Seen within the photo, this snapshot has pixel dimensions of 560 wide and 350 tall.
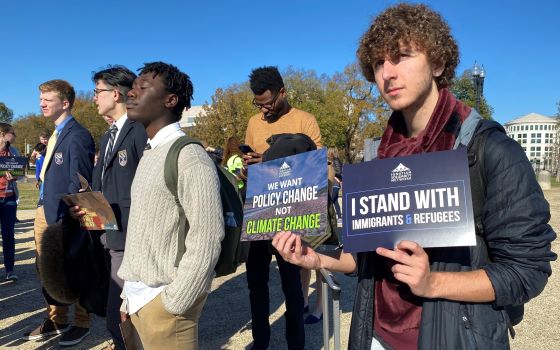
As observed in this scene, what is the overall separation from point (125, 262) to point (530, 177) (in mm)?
2006

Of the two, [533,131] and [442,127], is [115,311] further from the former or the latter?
[533,131]

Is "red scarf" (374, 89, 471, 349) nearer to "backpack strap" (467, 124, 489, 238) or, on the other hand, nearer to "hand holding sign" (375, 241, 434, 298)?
"backpack strap" (467, 124, 489, 238)

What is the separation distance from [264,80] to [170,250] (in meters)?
2.08

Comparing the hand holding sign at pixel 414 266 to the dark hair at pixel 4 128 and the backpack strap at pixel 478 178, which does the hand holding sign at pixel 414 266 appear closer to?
the backpack strap at pixel 478 178

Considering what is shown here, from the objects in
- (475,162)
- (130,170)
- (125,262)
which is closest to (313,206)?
(475,162)

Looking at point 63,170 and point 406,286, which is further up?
point 63,170

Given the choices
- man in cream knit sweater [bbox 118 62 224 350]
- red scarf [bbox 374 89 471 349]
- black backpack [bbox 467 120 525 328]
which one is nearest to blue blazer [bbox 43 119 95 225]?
man in cream knit sweater [bbox 118 62 224 350]

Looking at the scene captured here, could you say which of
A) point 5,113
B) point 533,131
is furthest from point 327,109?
point 533,131

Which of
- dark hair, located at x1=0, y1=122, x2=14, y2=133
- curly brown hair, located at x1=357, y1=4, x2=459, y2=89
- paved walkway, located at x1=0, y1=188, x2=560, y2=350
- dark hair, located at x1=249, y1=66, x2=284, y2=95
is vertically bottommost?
paved walkway, located at x1=0, y1=188, x2=560, y2=350

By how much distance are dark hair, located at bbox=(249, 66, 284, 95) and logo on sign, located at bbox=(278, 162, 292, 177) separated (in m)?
2.05

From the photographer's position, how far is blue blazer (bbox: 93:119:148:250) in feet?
11.1

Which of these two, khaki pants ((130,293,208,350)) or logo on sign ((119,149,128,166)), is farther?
logo on sign ((119,149,128,166))

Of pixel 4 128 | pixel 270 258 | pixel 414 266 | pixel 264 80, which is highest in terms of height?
pixel 264 80

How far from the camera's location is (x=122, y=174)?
3.46 metres
